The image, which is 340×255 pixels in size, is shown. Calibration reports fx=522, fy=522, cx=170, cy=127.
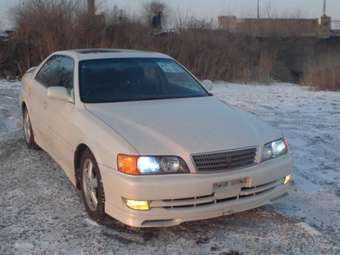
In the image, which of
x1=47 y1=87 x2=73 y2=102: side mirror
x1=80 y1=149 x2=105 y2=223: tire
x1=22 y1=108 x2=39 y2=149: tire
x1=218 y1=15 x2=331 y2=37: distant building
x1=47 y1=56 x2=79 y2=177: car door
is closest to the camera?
x1=80 y1=149 x2=105 y2=223: tire

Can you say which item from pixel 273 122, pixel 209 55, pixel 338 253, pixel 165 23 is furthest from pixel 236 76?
pixel 338 253

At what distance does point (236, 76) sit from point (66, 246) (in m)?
15.8

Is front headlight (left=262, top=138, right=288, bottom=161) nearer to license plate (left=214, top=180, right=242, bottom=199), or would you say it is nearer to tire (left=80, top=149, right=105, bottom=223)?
license plate (left=214, top=180, right=242, bottom=199)

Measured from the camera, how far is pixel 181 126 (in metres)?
4.39

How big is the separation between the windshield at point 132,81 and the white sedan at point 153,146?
1cm

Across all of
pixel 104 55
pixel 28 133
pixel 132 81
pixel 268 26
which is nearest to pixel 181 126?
pixel 132 81

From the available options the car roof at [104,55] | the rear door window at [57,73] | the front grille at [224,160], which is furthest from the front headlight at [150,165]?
the car roof at [104,55]

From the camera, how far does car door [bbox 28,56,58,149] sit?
5.89 meters

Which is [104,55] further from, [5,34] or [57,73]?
[5,34]

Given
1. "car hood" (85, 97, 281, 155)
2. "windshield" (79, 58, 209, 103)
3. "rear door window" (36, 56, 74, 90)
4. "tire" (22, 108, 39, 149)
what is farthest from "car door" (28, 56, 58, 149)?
"car hood" (85, 97, 281, 155)

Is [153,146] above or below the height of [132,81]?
below

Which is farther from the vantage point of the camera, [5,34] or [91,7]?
[91,7]

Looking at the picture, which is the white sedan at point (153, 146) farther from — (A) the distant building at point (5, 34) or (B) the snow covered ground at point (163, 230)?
(A) the distant building at point (5, 34)

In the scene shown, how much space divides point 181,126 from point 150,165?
1.97 ft
